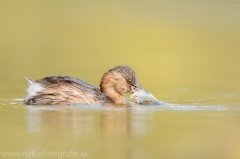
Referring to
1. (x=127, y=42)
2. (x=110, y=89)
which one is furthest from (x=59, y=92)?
(x=127, y=42)

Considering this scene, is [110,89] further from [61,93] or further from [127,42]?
[127,42]

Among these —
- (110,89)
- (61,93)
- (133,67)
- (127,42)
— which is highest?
(127,42)

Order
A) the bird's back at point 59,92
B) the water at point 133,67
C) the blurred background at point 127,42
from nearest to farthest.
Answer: the water at point 133,67 → the bird's back at point 59,92 → the blurred background at point 127,42

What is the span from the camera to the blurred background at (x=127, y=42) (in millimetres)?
18438

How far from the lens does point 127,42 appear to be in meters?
24.6

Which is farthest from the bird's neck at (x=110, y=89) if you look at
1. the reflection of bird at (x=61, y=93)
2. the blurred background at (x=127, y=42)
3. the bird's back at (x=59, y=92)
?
the blurred background at (x=127, y=42)

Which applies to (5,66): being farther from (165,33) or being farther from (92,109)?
(165,33)

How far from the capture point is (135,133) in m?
10.5

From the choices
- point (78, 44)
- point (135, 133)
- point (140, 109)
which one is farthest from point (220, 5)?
point (135, 133)

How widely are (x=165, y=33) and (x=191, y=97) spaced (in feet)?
38.1

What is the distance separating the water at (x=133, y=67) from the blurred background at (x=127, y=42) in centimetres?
3

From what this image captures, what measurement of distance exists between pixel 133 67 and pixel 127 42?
4329 mm

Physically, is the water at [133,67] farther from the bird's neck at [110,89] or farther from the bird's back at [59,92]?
the bird's neck at [110,89]

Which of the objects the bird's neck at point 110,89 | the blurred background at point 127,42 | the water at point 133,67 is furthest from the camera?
the blurred background at point 127,42
